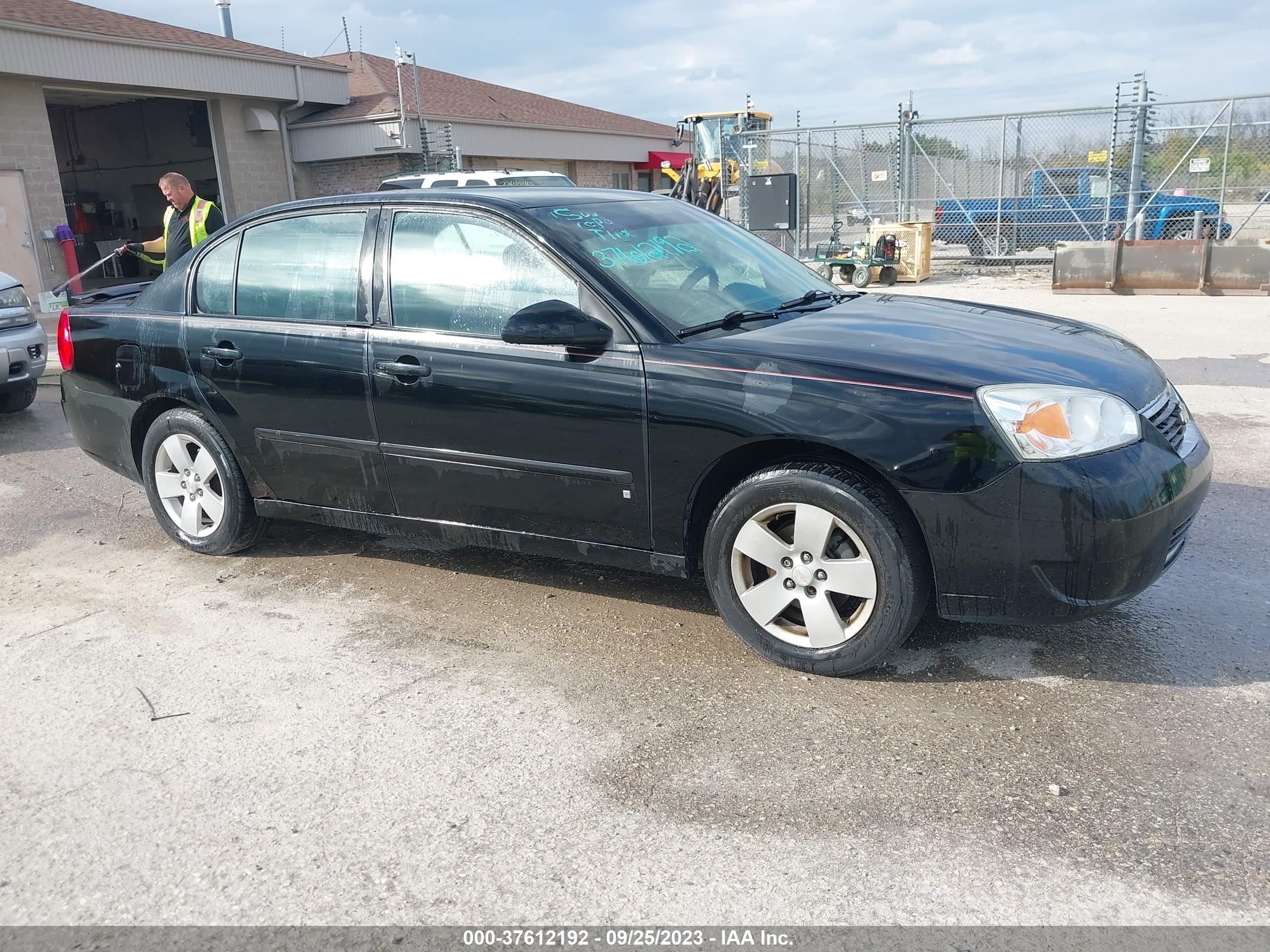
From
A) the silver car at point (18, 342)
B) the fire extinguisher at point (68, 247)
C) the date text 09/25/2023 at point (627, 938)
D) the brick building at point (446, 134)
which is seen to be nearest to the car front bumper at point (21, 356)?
the silver car at point (18, 342)

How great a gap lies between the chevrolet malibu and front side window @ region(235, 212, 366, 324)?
0.01 m

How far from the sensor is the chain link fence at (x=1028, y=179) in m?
17.6

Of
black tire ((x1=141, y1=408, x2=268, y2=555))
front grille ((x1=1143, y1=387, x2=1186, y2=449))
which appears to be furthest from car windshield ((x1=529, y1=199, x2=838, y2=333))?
black tire ((x1=141, y1=408, x2=268, y2=555))

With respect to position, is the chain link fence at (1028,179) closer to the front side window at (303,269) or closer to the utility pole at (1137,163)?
the utility pole at (1137,163)

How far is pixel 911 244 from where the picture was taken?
18109mm

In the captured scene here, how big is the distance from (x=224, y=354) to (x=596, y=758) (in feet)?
8.94

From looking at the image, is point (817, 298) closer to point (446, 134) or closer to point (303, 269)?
point (303, 269)

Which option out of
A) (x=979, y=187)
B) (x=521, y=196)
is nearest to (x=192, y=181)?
(x=979, y=187)

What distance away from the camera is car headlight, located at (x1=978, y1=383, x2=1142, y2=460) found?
129 inches

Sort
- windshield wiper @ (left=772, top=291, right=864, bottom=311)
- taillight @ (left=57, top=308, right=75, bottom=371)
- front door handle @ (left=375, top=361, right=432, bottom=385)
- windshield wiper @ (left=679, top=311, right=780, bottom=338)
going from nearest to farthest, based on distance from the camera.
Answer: windshield wiper @ (left=679, top=311, right=780, bottom=338) → front door handle @ (left=375, top=361, right=432, bottom=385) → windshield wiper @ (left=772, top=291, right=864, bottom=311) → taillight @ (left=57, top=308, right=75, bottom=371)

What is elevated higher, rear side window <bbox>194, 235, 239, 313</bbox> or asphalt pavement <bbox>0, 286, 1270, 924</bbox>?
rear side window <bbox>194, 235, 239, 313</bbox>

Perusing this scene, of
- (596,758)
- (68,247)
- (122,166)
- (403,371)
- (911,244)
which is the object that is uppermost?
(122,166)

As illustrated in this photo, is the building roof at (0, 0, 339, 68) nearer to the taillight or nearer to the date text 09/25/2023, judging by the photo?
the taillight

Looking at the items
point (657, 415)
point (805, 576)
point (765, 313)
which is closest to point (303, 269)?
point (657, 415)
